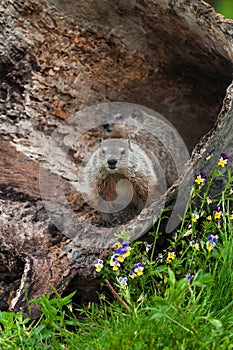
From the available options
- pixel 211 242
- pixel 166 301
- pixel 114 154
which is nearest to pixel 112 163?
pixel 114 154

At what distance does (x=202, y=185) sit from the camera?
2.78 meters

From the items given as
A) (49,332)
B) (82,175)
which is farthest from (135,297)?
(82,175)

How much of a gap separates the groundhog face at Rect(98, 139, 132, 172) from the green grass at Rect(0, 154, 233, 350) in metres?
0.84

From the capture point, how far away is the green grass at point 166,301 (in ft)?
6.83

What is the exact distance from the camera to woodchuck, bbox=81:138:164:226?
149 inches

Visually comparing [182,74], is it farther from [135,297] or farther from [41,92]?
[135,297]

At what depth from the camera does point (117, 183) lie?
3.86 metres

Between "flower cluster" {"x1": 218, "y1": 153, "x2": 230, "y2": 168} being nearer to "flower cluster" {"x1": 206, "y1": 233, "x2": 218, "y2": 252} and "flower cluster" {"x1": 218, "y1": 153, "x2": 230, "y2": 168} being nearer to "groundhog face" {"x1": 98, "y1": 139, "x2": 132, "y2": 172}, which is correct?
"flower cluster" {"x1": 206, "y1": 233, "x2": 218, "y2": 252}

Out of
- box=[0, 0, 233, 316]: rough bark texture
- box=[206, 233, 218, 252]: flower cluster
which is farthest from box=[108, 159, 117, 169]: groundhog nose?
box=[206, 233, 218, 252]: flower cluster

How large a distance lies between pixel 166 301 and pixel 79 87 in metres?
2.29

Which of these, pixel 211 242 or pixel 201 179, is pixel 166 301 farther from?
pixel 201 179

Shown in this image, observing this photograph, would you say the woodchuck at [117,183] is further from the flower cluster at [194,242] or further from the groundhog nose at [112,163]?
the flower cluster at [194,242]

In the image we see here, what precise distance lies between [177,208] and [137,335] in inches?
37.1

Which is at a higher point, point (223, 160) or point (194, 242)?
point (223, 160)
